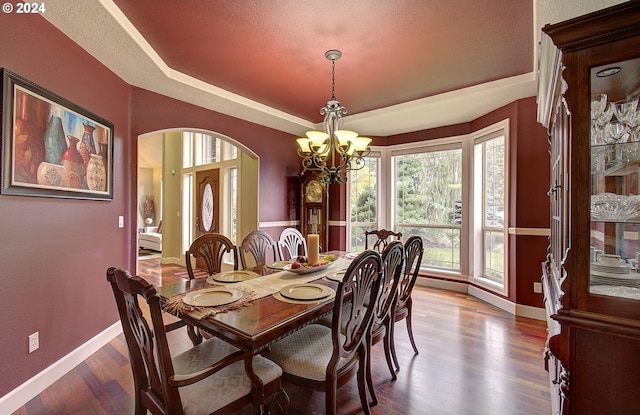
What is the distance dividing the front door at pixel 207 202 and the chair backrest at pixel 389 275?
438 cm

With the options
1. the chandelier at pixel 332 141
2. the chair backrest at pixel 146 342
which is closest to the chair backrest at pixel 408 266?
the chandelier at pixel 332 141

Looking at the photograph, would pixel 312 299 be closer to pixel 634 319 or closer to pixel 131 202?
pixel 634 319

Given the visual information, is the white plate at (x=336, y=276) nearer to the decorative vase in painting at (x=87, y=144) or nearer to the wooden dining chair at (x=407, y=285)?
the wooden dining chair at (x=407, y=285)

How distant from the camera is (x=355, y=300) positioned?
1.48 meters

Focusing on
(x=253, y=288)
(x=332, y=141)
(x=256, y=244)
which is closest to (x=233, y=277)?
(x=253, y=288)

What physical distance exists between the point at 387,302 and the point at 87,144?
8.75 ft

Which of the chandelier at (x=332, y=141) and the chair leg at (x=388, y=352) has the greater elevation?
the chandelier at (x=332, y=141)

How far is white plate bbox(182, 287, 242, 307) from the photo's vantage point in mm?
1545

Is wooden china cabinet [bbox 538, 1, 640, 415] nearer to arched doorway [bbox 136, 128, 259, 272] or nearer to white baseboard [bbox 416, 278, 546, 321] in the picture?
white baseboard [bbox 416, 278, 546, 321]

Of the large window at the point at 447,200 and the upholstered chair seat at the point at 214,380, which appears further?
the large window at the point at 447,200

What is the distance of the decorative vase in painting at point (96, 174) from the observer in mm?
2455

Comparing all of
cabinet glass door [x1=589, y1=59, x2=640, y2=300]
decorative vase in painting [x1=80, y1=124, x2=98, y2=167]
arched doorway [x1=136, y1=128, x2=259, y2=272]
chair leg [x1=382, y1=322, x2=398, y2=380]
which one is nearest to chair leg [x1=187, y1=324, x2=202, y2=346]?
chair leg [x1=382, y1=322, x2=398, y2=380]

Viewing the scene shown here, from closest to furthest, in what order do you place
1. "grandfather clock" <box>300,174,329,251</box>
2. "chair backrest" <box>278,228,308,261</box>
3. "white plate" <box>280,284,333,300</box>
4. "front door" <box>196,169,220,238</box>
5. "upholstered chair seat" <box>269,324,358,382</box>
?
"upholstered chair seat" <box>269,324,358,382</box> → "white plate" <box>280,284,333,300</box> → "chair backrest" <box>278,228,308,261</box> → "grandfather clock" <box>300,174,329,251</box> → "front door" <box>196,169,220,238</box>

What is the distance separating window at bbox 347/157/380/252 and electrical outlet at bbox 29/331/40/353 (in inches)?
150
